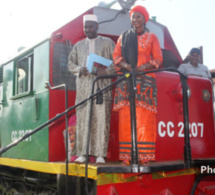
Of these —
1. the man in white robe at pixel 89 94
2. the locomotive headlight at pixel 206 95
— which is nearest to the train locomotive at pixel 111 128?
the locomotive headlight at pixel 206 95

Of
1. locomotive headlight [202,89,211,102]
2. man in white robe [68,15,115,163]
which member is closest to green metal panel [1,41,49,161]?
man in white robe [68,15,115,163]

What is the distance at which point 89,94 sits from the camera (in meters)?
3.16

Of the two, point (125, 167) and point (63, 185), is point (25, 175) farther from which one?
point (125, 167)

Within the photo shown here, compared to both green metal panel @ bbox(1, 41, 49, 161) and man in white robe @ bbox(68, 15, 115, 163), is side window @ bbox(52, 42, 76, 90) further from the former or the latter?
man in white robe @ bbox(68, 15, 115, 163)

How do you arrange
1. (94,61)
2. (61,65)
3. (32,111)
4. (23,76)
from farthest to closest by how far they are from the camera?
(23,76)
(32,111)
(61,65)
(94,61)

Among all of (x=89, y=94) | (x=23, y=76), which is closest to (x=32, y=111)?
(x=23, y=76)

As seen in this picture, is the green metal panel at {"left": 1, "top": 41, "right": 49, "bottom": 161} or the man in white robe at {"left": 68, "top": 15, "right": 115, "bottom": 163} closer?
the man in white robe at {"left": 68, "top": 15, "right": 115, "bottom": 163}

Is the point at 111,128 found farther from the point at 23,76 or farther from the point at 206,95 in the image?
the point at 23,76

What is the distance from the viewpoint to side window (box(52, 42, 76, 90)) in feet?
11.4

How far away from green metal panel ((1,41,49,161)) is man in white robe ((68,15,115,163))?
0.44 m

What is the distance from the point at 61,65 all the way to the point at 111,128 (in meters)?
0.94

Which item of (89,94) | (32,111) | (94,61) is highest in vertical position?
(94,61)

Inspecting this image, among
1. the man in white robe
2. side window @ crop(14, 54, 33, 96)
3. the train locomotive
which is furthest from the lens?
side window @ crop(14, 54, 33, 96)

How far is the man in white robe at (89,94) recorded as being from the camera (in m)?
3.04
